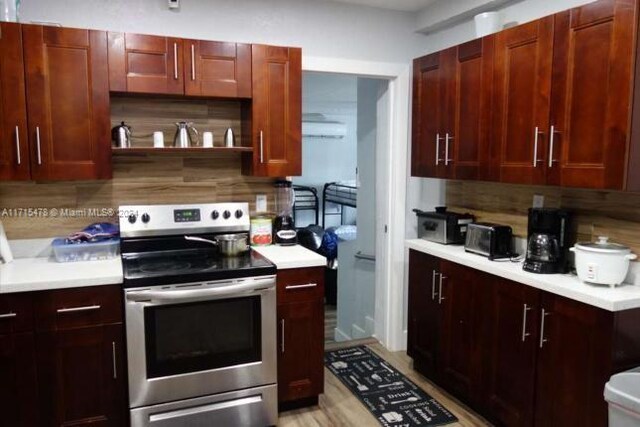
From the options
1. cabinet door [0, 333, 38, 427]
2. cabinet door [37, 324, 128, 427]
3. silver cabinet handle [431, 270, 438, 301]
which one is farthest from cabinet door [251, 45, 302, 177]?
cabinet door [0, 333, 38, 427]

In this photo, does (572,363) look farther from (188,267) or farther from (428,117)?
(188,267)

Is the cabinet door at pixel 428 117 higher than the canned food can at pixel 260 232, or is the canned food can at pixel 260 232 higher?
the cabinet door at pixel 428 117

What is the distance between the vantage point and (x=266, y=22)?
10.4 ft

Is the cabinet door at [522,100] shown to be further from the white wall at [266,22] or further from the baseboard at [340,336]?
the baseboard at [340,336]

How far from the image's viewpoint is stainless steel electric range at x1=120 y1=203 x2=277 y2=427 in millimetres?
2389

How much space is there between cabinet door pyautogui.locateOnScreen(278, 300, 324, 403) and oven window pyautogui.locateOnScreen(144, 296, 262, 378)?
0.19 metres

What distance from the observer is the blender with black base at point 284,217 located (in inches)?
125

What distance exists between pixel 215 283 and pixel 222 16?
1694mm

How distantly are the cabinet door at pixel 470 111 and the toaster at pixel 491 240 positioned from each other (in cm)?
30

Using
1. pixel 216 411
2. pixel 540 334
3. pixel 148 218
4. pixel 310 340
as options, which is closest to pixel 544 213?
pixel 540 334

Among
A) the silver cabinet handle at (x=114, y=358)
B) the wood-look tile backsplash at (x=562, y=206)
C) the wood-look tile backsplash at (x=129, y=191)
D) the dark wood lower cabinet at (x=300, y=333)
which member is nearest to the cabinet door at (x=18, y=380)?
the silver cabinet handle at (x=114, y=358)

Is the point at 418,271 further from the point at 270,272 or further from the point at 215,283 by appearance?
the point at 215,283

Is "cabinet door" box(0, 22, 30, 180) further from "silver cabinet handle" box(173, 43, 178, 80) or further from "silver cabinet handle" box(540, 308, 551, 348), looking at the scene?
"silver cabinet handle" box(540, 308, 551, 348)

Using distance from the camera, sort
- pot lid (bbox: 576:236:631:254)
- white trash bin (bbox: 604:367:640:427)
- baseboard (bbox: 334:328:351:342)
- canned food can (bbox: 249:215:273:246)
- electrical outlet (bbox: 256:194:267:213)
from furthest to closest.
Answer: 1. baseboard (bbox: 334:328:351:342)
2. electrical outlet (bbox: 256:194:267:213)
3. canned food can (bbox: 249:215:273:246)
4. pot lid (bbox: 576:236:631:254)
5. white trash bin (bbox: 604:367:640:427)
